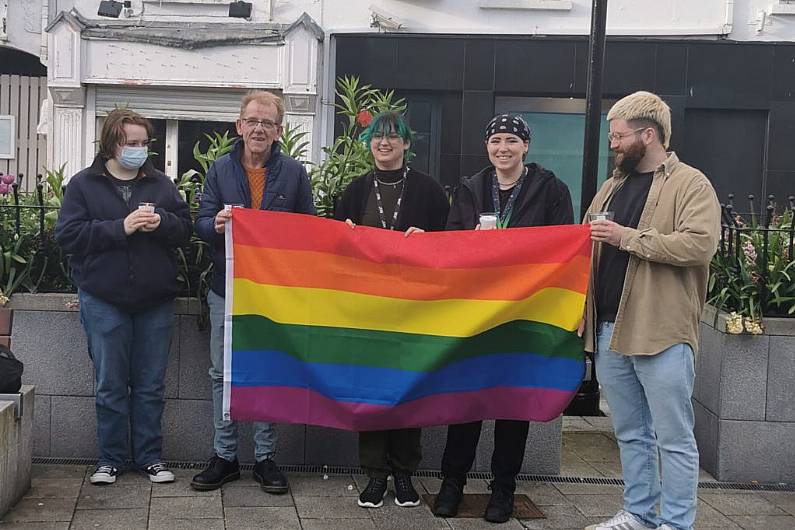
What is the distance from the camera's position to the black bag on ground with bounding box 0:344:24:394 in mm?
4980

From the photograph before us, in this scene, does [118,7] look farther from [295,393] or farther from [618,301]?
[618,301]

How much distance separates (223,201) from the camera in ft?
17.0

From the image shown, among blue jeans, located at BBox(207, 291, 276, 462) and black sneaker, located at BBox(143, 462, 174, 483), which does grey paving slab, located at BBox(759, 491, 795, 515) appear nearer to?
blue jeans, located at BBox(207, 291, 276, 462)

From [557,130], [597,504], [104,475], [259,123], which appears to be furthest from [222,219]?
[557,130]

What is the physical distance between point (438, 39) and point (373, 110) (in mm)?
7145

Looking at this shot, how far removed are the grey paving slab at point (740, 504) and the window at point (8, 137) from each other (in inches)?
466

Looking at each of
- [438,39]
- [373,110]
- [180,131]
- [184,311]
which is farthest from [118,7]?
[184,311]

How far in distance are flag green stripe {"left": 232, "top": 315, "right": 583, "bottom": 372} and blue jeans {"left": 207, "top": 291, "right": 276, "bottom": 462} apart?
33cm

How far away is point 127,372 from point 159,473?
22.9 inches

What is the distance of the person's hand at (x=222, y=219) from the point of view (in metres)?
4.93

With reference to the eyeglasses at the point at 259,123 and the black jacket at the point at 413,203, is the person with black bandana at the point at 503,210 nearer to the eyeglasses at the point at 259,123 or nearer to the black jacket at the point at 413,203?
the black jacket at the point at 413,203

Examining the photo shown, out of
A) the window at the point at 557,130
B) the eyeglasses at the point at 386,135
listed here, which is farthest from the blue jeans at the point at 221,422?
the window at the point at 557,130

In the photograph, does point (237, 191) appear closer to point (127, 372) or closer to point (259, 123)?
point (259, 123)

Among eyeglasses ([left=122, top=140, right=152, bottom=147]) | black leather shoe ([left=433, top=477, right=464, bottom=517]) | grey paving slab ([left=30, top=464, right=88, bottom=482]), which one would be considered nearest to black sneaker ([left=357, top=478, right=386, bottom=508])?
black leather shoe ([left=433, top=477, right=464, bottom=517])
